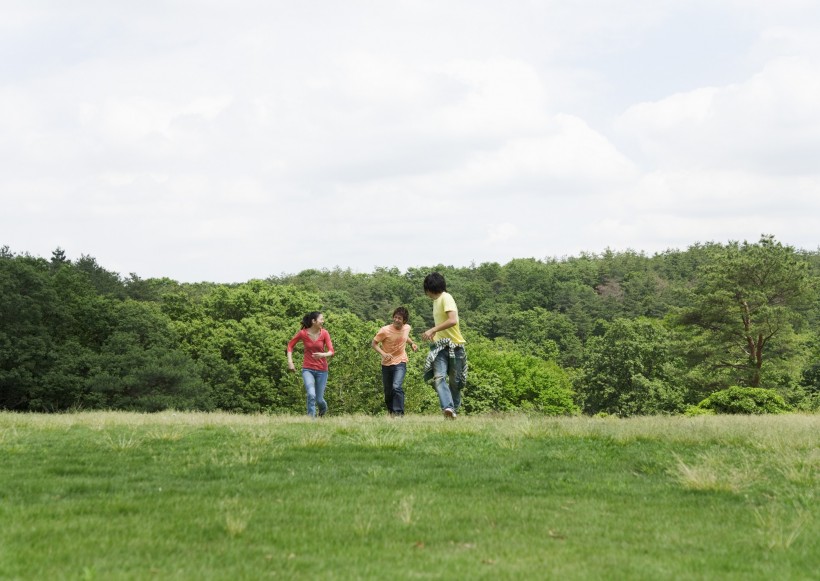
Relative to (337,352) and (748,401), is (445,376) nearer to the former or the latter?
(748,401)

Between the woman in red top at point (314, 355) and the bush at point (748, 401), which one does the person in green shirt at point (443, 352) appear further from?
the bush at point (748, 401)

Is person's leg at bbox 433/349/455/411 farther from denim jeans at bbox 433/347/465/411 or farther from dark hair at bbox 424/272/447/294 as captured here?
dark hair at bbox 424/272/447/294

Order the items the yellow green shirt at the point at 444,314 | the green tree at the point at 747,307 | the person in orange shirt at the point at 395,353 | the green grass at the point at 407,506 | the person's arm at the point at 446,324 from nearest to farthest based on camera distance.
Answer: the green grass at the point at 407,506 → the person's arm at the point at 446,324 → the yellow green shirt at the point at 444,314 → the person in orange shirt at the point at 395,353 → the green tree at the point at 747,307

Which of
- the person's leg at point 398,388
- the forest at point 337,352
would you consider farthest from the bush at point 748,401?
the person's leg at point 398,388

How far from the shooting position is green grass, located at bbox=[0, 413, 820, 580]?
14.3 feet

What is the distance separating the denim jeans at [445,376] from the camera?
13.0m

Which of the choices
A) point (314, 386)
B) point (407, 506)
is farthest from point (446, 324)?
point (407, 506)

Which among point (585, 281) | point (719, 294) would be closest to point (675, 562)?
point (719, 294)

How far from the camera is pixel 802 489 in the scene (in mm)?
6680

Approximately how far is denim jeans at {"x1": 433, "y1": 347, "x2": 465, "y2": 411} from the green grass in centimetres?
304

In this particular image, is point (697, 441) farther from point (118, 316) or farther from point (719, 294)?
point (118, 316)

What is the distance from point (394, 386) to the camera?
14.5 m

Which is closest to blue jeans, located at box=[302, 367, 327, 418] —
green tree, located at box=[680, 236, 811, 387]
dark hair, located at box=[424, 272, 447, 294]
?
dark hair, located at box=[424, 272, 447, 294]

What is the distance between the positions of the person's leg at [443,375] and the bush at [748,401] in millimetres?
23386
